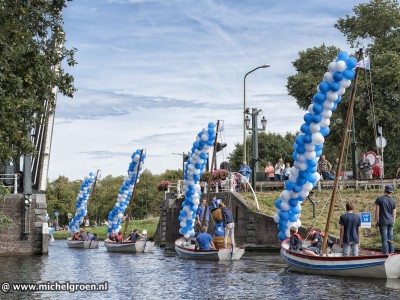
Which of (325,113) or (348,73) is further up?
(348,73)

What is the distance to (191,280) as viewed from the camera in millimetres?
21953

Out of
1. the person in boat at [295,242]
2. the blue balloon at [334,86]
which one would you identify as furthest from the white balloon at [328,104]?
the person in boat at [295,242]

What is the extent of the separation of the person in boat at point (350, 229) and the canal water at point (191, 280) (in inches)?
38.4

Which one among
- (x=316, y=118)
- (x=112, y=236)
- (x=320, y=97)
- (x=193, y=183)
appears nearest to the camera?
(x=320, y=97)

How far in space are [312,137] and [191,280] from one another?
6.89 m

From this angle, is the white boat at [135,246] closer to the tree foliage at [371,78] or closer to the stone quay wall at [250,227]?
the stone quay wall at [250,227]

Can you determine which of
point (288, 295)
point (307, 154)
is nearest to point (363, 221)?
point (307, 154)

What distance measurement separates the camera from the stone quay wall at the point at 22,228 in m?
34.5

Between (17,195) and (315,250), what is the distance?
17.9m

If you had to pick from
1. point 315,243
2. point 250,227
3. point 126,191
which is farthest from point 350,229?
point 126,191

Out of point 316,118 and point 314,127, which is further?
point 314,127

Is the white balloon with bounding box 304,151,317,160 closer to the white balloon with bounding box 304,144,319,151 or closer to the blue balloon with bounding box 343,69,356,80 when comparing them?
the white balloon with bounding box 304,144,319,151

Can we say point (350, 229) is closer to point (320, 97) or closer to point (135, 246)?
point (320, 97)

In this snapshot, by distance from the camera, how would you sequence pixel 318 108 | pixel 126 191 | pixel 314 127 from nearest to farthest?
1. pixel 318 108
2. pixel 314 127
3. pixel 126 191
